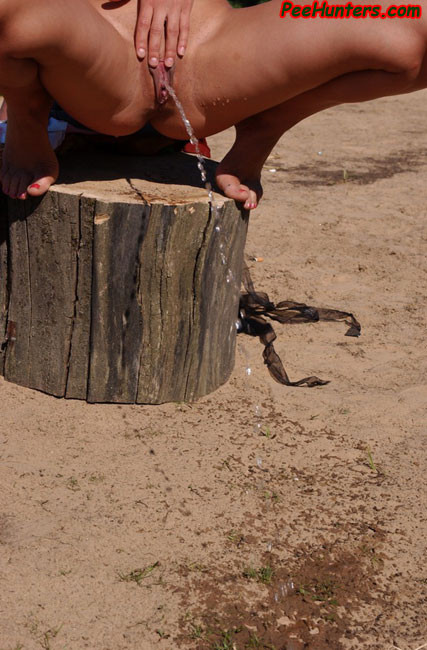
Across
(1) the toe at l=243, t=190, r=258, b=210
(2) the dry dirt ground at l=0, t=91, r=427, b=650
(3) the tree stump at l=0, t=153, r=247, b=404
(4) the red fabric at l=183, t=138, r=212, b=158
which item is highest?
(4) the red fabric at l=183, t=138, r=212, b=158

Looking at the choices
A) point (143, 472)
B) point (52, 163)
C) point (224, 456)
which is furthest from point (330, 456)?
point (52, 163)

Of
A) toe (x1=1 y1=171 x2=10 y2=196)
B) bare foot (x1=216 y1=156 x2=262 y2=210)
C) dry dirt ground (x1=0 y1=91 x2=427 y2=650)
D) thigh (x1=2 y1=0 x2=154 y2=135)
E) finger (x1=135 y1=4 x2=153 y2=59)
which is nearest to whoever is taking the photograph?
dry dirt ground (x1=0 y1=91 x2=427 y2=650)

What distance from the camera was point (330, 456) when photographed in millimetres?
2785

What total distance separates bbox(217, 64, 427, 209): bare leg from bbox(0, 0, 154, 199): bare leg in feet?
1.23

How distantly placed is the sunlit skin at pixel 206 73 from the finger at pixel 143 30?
0.9 inches

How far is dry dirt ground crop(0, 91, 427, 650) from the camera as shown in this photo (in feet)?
6.88

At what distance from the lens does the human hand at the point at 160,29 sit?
2.67 m

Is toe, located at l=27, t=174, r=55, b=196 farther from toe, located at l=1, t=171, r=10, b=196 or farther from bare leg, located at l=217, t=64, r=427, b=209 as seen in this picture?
bare leg, located at l=217, t=64, r=427, b=209

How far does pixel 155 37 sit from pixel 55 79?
1.23 ft

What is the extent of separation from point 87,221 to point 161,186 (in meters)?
0.33

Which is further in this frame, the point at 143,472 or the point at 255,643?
the point at 143,472

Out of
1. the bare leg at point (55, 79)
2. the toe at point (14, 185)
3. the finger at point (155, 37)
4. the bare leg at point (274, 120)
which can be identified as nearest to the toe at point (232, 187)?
the bare leg at point (274, 120)

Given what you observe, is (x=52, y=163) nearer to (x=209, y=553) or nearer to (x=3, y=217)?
(x=3, y=217)

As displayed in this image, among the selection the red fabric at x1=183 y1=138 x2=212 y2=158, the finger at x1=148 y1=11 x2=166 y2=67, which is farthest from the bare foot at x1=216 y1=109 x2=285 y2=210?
the finger at x1=148 y1=11 x2=166 y2=67
